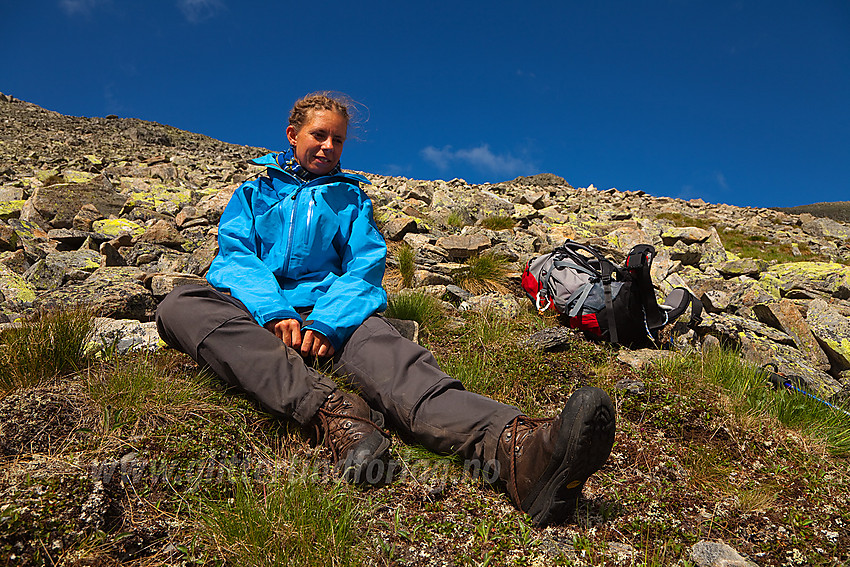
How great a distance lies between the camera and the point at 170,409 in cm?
275

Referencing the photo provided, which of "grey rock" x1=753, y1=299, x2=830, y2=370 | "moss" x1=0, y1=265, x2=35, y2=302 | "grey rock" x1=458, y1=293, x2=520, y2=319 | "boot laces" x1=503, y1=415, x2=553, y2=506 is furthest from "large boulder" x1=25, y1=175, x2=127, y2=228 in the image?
"grey rock" x1=753, y1=299, x2=830, y2=370

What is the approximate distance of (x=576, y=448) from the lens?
7.15ft

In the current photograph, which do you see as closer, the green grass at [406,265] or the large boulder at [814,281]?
the green grass at [406,265]

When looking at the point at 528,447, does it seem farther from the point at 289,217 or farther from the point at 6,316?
the point at 6,316

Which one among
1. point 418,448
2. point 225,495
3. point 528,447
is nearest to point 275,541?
point 225,495

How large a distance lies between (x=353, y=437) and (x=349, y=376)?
0.58m

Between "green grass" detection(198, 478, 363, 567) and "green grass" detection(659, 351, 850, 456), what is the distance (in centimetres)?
295

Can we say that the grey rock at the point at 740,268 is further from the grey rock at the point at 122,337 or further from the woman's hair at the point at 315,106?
the grey rock at the point at 122,337

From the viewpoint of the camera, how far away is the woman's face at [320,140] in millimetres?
4059

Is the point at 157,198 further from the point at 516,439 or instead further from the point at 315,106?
the point at 516,439

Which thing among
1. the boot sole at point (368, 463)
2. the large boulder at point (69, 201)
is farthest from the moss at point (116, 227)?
the boot sole at point (368, 463)

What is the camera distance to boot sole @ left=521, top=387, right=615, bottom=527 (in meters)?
2.16

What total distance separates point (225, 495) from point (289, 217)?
2148mm

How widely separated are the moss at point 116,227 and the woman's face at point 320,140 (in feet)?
17.5
